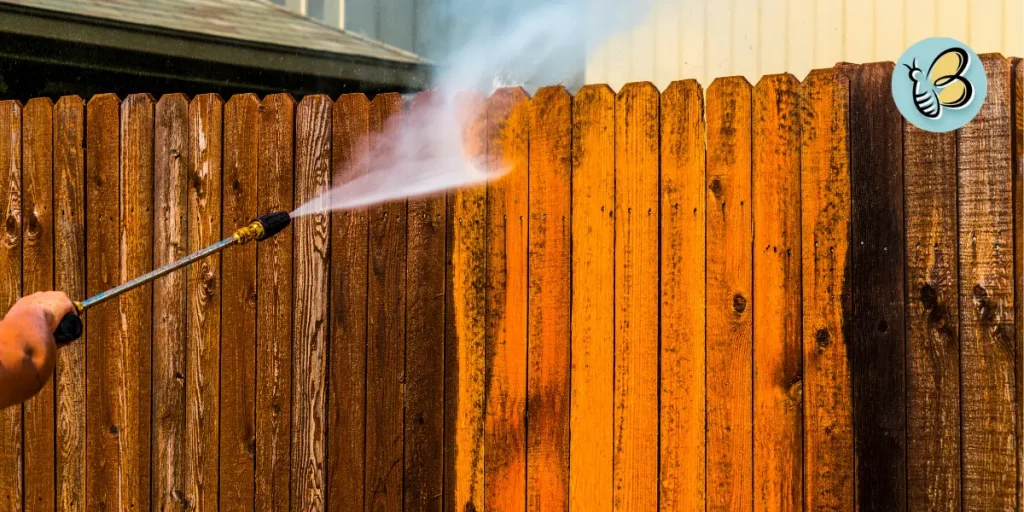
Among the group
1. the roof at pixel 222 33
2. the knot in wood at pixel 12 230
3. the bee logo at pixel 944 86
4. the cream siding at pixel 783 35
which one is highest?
the roof at pixel 222 33

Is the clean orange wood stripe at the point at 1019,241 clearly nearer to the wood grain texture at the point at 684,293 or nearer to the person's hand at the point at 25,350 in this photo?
the wood grain texture at the point at 684,293

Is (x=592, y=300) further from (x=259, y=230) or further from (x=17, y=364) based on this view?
(x=17, y=364)

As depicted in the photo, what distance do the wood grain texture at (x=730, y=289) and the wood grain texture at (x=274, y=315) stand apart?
5.66 ft

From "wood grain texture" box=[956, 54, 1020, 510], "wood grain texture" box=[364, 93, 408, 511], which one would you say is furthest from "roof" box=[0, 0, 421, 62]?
"wood grain texture" box=[956, 54, 1020, 510]

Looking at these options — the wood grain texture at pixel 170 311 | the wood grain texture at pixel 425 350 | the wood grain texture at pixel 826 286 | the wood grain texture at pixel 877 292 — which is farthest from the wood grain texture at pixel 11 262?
the wood grain texture at pixel 877 292

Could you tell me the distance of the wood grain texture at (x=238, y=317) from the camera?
423cm

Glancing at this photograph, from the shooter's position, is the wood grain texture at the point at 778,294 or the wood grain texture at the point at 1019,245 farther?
the wood grain texture at the point at 778,294

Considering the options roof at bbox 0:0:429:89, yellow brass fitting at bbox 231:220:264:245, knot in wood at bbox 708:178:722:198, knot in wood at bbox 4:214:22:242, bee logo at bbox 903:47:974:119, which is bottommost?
yellow brass fitting at bbox 231:220:264:245

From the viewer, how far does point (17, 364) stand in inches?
96.0

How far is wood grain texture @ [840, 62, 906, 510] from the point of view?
3398 mm

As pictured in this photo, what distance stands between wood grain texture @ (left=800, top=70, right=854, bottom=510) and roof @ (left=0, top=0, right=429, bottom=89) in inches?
164

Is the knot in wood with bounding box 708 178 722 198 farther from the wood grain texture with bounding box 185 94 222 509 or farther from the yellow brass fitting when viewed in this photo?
the wood grain texture with bounding box 185 94 222 509

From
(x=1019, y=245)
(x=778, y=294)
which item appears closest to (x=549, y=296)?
(x=778, y=294)

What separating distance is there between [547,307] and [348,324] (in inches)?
33.3
